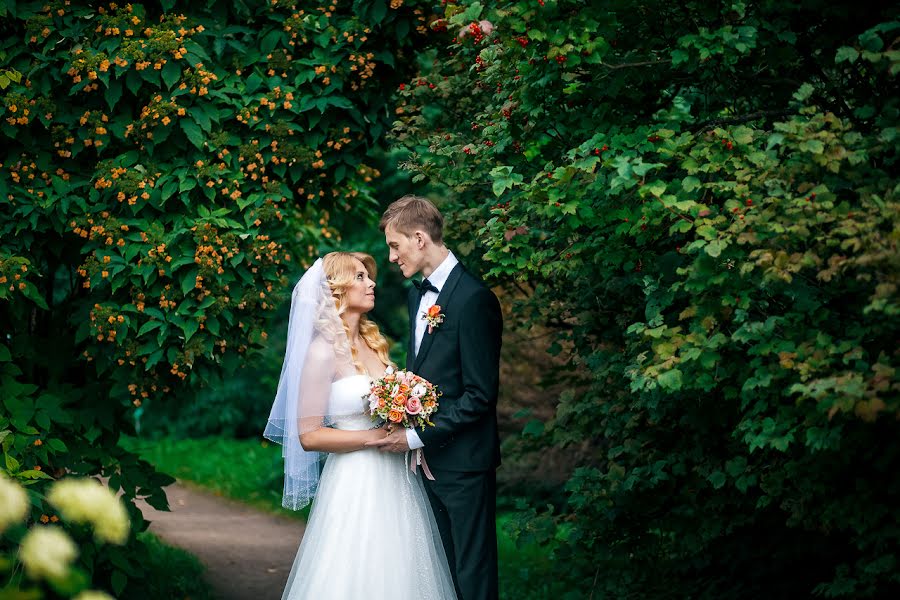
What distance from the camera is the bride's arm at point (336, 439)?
4527 millimetres

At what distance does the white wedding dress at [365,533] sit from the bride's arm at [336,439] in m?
0.07

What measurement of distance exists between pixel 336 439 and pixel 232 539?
18.6 ft

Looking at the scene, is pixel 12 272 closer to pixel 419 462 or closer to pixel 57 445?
pixel 57 445

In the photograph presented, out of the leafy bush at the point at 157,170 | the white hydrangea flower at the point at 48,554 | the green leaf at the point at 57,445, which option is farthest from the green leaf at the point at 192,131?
the white hydrangea flower at the point at 48,554

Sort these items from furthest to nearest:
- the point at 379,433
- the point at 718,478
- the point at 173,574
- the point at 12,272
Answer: the point at 173,574
the point at 12,272
the point at 379,433
the point at 718,478

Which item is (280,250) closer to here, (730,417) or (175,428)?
(730,417)

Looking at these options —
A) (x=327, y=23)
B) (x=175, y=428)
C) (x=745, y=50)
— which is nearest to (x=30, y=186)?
(x=327, y=23)

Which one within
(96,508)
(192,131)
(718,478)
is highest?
(192,131)

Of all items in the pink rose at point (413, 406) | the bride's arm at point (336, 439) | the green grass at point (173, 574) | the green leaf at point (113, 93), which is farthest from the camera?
the green grass at point (173, 574)

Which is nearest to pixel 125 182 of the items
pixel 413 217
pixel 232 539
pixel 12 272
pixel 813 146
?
pixel 12 272

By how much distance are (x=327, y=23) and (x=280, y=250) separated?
4.51ft

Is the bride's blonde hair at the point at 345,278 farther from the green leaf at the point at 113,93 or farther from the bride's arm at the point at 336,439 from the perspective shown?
the green leaf at the point at 113,93

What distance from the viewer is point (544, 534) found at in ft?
16.5

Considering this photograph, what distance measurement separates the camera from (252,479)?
1288 centimetres
